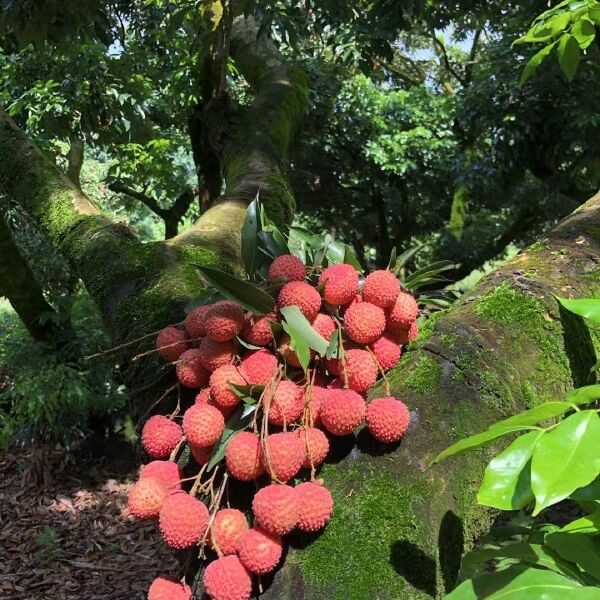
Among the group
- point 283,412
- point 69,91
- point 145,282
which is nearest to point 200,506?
point 283,412

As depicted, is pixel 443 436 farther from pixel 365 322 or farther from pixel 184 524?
pixel 184 524

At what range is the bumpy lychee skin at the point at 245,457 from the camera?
0.89 metres

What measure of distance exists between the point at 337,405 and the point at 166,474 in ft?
0.98

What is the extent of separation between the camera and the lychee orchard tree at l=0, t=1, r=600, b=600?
33.1 inches

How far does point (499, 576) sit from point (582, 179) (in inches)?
325

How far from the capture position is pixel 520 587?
24.2 inches

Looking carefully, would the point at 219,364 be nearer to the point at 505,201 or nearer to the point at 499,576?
the point at 499,576

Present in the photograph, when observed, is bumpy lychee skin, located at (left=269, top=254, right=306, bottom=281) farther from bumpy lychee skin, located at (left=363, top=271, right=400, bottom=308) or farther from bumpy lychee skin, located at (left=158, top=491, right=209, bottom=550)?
bumpy lychee skin, located at (left=158, top=491, right=209, bottom=550)

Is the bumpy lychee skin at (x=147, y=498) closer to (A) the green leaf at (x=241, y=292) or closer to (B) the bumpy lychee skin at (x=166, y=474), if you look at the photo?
(B) the bumpy lychee skin at (x=166, y=474)

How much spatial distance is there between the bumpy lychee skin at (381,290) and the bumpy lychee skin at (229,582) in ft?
1.48

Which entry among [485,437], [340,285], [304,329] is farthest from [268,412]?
[485,437]

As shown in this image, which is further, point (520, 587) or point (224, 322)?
point (224, 322)

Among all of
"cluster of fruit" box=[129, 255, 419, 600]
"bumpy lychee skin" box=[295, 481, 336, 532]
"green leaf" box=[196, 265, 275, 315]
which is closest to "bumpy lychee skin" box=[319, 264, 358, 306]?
"cluster of fruit" box=[129, 255, 419, 600]

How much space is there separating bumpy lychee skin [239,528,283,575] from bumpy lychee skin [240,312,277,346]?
0.30m
